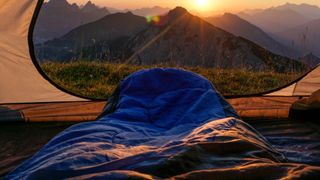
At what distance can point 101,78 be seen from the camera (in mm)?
6078

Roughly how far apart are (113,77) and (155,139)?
4.25 meters

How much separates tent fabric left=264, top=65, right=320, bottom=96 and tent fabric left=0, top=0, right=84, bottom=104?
206 centimetres

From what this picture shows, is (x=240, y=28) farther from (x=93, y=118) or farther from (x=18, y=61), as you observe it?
(x=93, y=118)

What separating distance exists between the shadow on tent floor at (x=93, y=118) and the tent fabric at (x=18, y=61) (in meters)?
0.13

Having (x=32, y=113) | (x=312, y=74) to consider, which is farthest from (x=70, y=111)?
(x=312, y=74)

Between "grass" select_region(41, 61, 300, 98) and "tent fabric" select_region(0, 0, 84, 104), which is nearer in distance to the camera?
"tent fabric" select_region(0, 0, 84, 104)

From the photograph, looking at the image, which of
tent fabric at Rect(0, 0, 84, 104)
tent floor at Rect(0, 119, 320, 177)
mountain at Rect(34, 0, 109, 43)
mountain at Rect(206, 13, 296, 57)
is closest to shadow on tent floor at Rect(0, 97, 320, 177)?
tent floor at Rect(0, 119, 320, 177)

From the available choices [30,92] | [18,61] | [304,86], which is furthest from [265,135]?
[18,61]

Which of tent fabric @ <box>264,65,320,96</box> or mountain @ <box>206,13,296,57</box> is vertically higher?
mountain @ <box>206,13,296,57</box>

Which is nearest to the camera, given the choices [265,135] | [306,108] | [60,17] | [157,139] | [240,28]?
[157,139]

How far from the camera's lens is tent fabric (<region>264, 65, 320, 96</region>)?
4203 millimetres

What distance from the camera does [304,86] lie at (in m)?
4.26

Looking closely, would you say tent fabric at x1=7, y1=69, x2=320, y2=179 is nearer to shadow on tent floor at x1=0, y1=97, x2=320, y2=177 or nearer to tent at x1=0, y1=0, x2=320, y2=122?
shadow on tent floor at x1=0, y1=97, x2=320, y2=177

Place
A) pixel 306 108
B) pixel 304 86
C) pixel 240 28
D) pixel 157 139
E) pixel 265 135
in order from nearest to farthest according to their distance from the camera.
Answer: pixel 157 139
pixel 265 135
pixel 306 108
pixel 304 86
pixel 240 28
